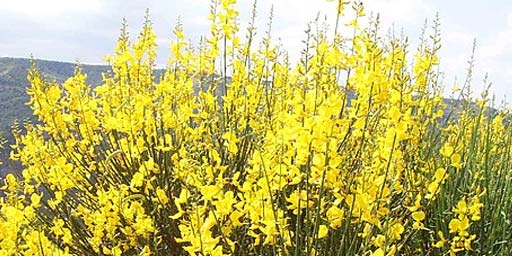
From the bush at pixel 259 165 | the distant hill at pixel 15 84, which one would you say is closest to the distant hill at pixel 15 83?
the distant hill at pixel 15 84

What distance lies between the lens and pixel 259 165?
223cm

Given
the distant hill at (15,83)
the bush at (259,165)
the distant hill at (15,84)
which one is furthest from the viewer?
the distant hill at (15,83)

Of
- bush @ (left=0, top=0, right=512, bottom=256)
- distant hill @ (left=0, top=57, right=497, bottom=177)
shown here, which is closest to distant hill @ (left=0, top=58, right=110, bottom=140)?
distant hill @ (left=0, top=57, right=497, bottom=177)

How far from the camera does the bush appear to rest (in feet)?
6.82

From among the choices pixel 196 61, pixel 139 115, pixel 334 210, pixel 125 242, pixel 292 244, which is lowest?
pixel 125 242

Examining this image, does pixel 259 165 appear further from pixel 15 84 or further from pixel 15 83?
pixel 15 83

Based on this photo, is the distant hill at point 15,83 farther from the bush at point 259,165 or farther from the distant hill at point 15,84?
the bush at point 259,165

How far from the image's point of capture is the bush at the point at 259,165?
6.82 ft

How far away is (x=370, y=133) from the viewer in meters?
2.75

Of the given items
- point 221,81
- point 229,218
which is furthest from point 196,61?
point 229,218

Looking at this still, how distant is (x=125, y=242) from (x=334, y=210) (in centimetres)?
126

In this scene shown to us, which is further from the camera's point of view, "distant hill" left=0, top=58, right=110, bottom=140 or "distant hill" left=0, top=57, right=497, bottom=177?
"distant hill" left=0, top=58, right=110, bottom=140

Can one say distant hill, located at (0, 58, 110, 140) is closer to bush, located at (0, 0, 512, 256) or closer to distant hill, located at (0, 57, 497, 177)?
distant hill, located at (0, 57, 497, 177)

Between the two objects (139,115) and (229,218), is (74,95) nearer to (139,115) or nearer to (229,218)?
(139,115)
